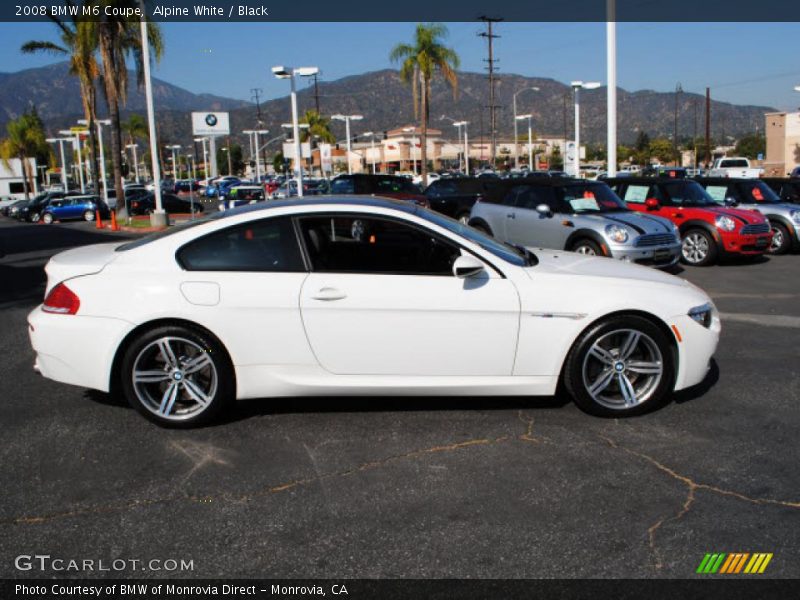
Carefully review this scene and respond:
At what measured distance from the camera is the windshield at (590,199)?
11.8 meters

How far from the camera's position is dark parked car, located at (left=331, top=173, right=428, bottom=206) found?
20141mm

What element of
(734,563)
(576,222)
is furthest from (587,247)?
(734,563)

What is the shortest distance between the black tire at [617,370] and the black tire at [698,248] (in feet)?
28.4

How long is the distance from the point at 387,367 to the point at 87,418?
86.9 inches

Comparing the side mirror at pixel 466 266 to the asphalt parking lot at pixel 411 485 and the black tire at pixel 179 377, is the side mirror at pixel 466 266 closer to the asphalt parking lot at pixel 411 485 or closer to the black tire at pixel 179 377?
the asphalt parking lot at pixel 411 485

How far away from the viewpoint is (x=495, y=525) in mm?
3488

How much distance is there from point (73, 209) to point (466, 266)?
37062 millimetres

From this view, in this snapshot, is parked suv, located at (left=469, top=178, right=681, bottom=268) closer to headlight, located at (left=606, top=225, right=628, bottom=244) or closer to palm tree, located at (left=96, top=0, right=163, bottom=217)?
headlight, located at (left=606, top=225, right=628, bottom=244)

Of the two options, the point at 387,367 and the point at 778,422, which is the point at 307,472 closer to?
the point at 387,367

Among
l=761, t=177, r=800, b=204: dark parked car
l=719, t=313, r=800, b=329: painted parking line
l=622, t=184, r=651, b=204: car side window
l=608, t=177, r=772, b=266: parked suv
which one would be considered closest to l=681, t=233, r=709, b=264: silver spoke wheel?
l=608, t=177, r=772, b=266: parked suv

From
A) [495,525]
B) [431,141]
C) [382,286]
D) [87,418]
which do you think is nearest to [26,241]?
[87,418]

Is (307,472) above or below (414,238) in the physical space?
below
